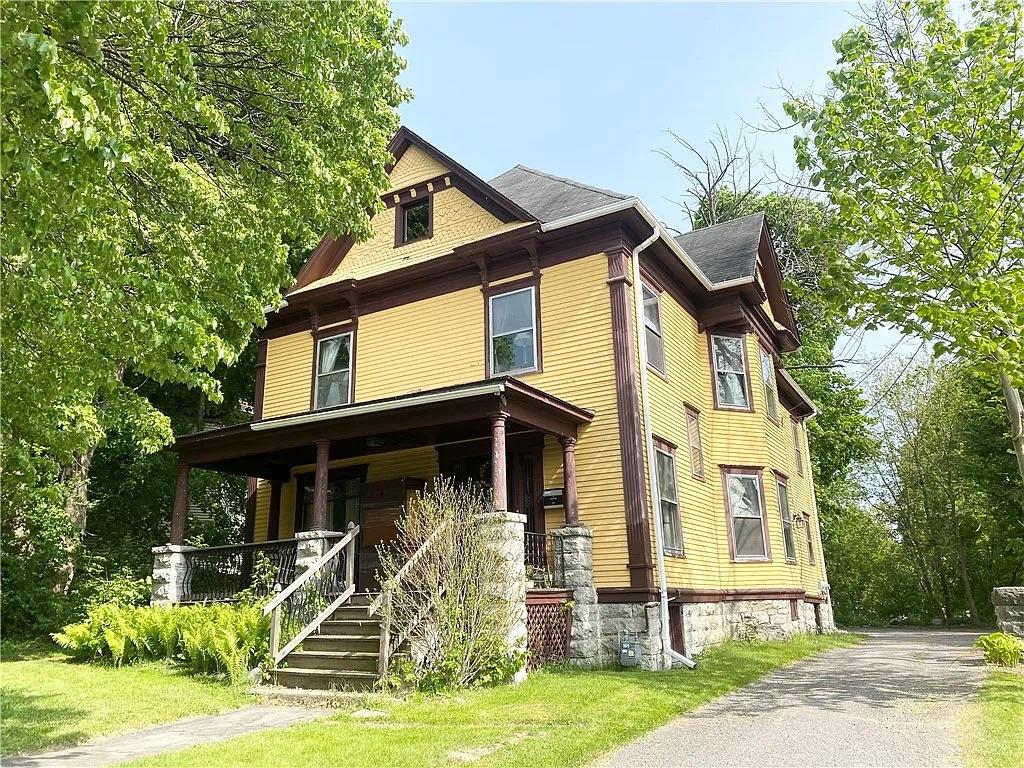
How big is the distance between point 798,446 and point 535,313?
11.1 m

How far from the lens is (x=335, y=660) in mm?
8445

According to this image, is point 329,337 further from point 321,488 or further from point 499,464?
point 499,464

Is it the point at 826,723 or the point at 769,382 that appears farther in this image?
the point at 769,382

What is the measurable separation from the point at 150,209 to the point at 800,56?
9750 mm

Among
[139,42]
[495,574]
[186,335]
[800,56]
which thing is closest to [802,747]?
[495,574]

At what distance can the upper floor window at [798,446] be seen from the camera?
63.8 feet

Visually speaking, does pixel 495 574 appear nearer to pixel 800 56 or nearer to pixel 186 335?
pixel 186 335

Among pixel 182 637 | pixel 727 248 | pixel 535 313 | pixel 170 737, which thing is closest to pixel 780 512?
pixel 727 248

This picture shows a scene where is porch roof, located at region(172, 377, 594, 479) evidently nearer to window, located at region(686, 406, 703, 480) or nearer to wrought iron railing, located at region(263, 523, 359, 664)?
wrought iron railing, located at region(263, 523, 359, 664)

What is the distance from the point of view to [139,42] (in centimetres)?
570

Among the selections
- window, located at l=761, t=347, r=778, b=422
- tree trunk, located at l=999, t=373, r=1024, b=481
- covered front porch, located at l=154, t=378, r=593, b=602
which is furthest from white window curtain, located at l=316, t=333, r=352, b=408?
tree trunk, located at l=999, t=373, r=1024, b=481

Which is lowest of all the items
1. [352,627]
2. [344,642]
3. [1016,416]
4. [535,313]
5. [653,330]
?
[344,642]

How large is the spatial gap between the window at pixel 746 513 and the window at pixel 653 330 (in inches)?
118

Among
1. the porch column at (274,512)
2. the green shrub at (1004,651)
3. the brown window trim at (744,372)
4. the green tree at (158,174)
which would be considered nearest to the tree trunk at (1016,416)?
the green shrub at (1004,651)
